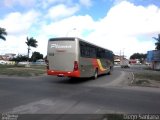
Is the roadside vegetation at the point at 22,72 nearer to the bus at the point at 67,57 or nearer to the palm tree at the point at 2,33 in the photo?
the bus at the point at 67,57

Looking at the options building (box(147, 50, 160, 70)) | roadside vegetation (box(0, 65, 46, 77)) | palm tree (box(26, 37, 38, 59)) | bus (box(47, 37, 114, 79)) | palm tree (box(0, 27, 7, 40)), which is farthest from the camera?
palm tree (box(26, 37, 38, 59))

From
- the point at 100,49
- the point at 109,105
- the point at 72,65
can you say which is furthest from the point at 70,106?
the point at 100,49

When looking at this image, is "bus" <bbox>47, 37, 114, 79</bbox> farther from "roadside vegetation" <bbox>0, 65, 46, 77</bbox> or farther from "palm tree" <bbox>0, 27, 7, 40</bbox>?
"palm tree" <bbox>0, 27, 7, 40</bbox>

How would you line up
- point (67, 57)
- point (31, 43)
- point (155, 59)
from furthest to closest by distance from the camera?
1. point (31, 43)
2. point (155, 59)
3. point (67, 57)

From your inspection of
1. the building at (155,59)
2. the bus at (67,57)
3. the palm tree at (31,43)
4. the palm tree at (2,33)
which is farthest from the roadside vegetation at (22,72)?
the palm tree at (31,43)

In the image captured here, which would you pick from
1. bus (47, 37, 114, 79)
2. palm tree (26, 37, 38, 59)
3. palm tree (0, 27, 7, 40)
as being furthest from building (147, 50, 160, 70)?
bus (47, 37, 114, 79)

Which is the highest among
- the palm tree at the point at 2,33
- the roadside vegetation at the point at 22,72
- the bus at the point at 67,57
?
the palm tree at the point at 2,33

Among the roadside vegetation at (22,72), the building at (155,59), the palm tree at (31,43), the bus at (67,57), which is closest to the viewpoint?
the bus at (67,57)

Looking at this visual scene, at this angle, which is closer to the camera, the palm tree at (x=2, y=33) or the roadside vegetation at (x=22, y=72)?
the roadside vegetation at (x=22, y=72)

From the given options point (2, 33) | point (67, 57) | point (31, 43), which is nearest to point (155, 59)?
point (2, 33)

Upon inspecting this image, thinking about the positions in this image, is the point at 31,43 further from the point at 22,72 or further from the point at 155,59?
the point at 22,72

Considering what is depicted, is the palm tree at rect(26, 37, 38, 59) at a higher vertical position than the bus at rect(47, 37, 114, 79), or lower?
higher

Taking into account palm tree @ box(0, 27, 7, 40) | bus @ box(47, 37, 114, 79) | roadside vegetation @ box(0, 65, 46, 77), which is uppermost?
palm tree @ box(0, 27, 7, 40)

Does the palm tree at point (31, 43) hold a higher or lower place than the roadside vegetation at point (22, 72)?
higher
